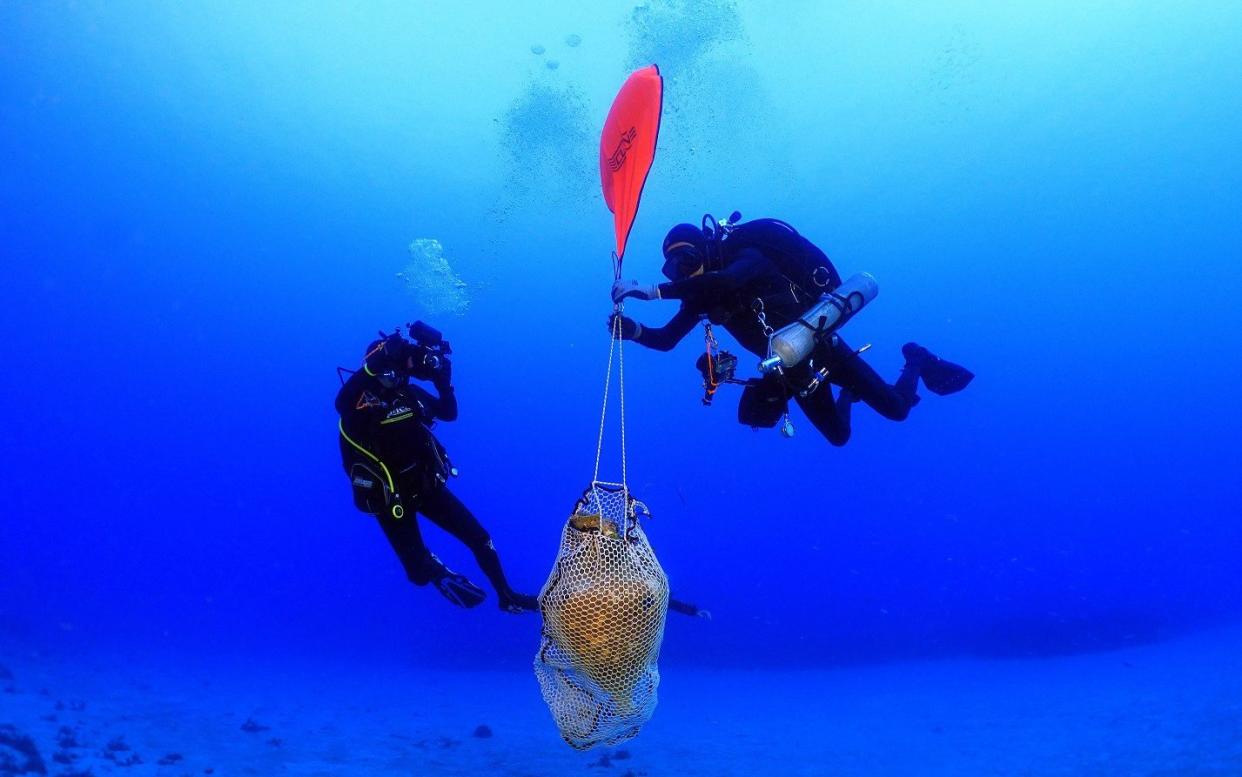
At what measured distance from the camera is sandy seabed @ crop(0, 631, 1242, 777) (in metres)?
13.5

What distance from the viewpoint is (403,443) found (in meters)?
6.40

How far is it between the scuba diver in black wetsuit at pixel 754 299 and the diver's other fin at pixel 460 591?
2.72 m

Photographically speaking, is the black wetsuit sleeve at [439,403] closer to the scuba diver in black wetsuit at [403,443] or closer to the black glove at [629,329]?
the scuba diver in black wetsuit at [403,443]

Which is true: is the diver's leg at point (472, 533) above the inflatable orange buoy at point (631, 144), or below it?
below

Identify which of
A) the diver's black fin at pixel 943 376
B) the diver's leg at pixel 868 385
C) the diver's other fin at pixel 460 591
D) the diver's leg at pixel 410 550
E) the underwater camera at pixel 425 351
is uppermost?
the diver's black fin at pixel 943 376

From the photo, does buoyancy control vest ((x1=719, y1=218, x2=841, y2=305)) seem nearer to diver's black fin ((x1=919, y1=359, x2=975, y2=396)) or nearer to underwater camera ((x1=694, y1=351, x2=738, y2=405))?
underwater camera ((x1=694, y1=351, x2=738, y2=405))

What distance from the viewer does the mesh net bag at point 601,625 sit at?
3.02m

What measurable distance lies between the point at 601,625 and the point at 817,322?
9.20ft

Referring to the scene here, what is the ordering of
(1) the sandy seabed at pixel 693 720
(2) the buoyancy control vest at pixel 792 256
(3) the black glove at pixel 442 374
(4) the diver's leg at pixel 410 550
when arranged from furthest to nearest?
(1) the sandy seabed at pixel 693 720, (4) the diver's leg at pixel 410 550, (3) the black glove at pixel 442 374, (2) the buoyancy control vest at pixel 792 256

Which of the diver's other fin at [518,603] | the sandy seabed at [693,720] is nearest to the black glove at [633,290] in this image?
the diver's other fin at [518,603]

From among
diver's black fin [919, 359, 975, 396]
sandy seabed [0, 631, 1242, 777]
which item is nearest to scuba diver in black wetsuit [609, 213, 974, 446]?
diver's black fin [919, 359, 975, 396]

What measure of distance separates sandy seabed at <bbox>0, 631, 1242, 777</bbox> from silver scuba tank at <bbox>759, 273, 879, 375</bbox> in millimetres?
10985

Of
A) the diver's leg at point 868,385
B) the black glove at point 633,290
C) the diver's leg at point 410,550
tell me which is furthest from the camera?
the diver's leg at point 410,550

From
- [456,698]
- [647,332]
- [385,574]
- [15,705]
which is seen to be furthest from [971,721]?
[385,574]
